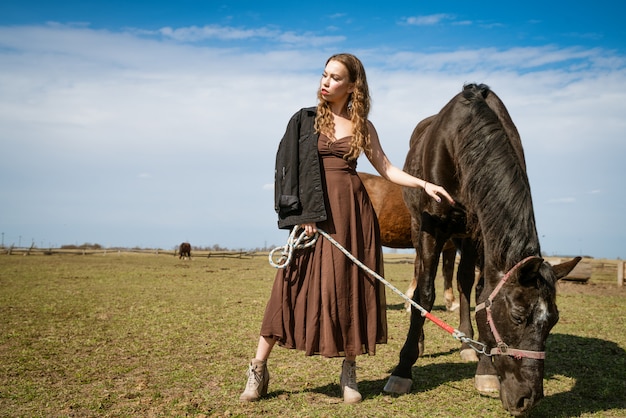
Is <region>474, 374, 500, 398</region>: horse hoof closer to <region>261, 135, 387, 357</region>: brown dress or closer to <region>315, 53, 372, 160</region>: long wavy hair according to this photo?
<region>261, 135, 387, 357</region>: brown dress

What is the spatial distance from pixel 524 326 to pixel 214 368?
260 cm

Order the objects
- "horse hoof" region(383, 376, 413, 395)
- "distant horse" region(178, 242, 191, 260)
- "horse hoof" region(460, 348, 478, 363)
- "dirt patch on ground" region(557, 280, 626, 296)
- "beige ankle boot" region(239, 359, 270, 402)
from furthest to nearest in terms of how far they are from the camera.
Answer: "distant horse" region(178, 242, 191, 260) → "dirt patch on ground" region(557, 280, 626, 296) → "horse hoof" region(460, 348, 478, 363) → "horse hoof" region(383, 376, 413, 395) → "beige ankle boot" region(239, 359, 270, 402)

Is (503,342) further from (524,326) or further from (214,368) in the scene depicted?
(214,368)

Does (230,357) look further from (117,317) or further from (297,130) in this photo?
(117,317)

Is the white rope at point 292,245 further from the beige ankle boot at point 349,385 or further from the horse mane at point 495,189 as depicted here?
the horse mane at point 495,189

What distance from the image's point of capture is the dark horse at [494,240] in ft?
8.96

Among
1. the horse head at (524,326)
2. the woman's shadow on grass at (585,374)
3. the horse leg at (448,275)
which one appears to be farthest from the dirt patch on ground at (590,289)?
the horse head at (524,326)

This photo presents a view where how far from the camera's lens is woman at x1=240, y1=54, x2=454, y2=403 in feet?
10.6

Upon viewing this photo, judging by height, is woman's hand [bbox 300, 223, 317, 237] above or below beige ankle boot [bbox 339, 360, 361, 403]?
above

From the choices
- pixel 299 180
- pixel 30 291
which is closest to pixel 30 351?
pixel 299 180

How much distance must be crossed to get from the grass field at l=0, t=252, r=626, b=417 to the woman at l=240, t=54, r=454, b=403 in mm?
373

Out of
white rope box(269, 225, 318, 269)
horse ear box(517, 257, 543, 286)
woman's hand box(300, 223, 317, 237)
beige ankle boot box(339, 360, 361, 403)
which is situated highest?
woman's hand box(300, 223, 317, 237)

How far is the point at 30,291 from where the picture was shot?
969 centimetres

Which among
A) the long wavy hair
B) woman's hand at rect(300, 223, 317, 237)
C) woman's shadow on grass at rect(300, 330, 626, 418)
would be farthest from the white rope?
woman's shadow on grass at rect(300, 330, 626, 418)
